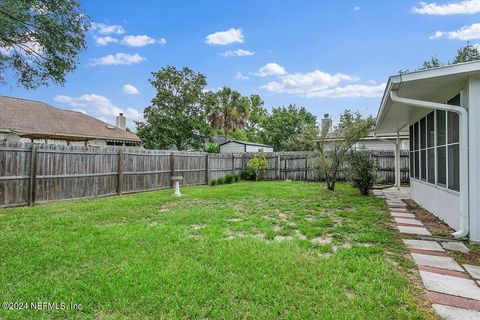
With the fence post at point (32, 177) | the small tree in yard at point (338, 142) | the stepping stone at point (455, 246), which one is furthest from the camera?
the small tree in yard at point (338, 142)

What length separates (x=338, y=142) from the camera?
35.1 feet

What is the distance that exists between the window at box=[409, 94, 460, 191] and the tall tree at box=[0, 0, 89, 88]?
789 centimetres

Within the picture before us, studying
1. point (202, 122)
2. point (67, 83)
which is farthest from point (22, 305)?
point (202, 122)

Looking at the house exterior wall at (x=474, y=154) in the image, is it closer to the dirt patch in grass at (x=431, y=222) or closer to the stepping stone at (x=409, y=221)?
the dirt patch in grass at (x=431, y=222)

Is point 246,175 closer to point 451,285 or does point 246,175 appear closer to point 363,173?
point 363,173

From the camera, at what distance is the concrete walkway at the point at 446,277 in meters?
2.22

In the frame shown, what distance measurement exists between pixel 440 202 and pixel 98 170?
907 centimetres

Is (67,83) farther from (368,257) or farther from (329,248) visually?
(368,257)

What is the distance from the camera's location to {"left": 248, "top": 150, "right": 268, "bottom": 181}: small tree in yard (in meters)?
15.0

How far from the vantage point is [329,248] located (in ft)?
12.2

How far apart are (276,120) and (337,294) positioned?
2778 cm

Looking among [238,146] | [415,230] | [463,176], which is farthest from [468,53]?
[415,230]

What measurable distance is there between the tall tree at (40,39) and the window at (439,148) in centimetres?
789

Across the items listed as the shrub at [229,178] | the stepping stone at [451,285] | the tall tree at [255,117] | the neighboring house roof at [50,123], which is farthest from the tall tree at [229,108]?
the stepping stone at [451,285]
